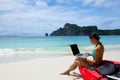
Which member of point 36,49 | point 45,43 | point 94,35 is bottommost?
point 45,43

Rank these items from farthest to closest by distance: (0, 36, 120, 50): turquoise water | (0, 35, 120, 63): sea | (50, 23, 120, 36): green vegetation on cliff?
(50, 23, 120, 36): green vegetation on cliff
(0, 36, 120, 50): turquoise water
(0, 35, 120, 63): sea

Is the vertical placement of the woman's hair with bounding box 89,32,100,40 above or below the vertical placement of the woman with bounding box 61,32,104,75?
above

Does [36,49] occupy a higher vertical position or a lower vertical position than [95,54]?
lower

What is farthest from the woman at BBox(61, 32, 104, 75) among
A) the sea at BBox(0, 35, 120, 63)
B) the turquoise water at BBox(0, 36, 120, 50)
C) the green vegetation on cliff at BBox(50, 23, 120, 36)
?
the green vegetation on cliff at BBox(50, 23, 120, 36)

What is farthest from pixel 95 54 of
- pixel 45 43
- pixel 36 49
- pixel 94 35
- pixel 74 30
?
pixel 74 30

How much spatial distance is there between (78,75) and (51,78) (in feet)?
2.62

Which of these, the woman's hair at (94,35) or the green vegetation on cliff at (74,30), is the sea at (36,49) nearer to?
the woman's hair at (94,35)

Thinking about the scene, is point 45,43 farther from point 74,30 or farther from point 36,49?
point 74,30

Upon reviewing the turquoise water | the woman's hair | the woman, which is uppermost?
the woman's hair

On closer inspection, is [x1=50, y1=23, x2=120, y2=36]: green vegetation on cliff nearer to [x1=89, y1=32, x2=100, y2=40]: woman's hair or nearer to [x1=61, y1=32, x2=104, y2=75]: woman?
[x1=61, y1=32, x2=104, y2=75]: woman

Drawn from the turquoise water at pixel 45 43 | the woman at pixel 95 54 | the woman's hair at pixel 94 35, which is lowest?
the turquoise water at pixel 45 43

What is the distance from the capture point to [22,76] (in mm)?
7363

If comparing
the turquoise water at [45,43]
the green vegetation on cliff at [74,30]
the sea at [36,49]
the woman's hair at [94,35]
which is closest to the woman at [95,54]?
the woman's hair at [94,35]

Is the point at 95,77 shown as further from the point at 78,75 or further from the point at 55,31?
the point at 55,31
